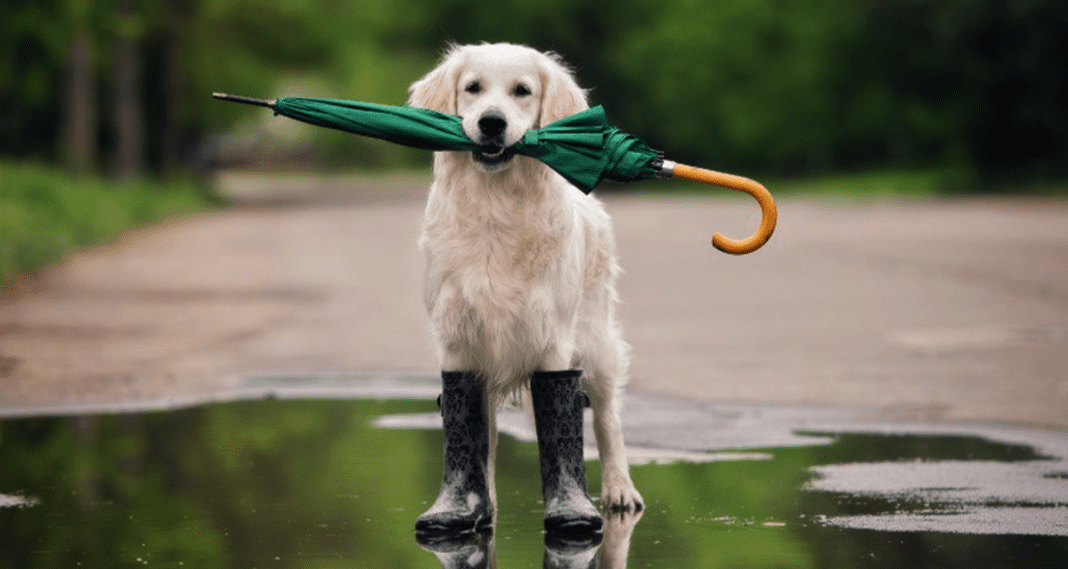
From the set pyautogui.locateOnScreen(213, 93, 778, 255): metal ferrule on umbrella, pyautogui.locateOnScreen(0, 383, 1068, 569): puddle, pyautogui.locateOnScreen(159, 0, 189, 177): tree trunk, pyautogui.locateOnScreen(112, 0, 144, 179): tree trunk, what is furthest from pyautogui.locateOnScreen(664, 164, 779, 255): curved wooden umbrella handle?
pyautogui.locateOnScreen(159, 0, 189, 177): tree trunk

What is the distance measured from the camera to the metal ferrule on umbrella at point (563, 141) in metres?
6.75

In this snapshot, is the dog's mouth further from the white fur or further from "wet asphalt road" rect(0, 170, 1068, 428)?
"wet asphalt road" rect(0, 170, 1068, 428)

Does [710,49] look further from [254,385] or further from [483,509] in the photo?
[483,509]

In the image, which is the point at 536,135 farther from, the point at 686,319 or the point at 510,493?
the point at 686,319

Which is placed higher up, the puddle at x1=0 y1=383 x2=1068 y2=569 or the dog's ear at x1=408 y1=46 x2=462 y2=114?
the dog's ear at x1=408 y1=46 x2=462 y2=114

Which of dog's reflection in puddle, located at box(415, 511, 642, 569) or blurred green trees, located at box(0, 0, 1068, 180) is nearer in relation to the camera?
dog's reflection in puddle, located at box(415, 511, 642, 569)

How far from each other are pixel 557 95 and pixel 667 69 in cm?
7050

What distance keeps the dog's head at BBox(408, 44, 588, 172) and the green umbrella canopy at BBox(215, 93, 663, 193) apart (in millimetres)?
60

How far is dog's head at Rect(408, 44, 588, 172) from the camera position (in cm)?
666

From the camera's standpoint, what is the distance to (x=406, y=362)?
13.5m

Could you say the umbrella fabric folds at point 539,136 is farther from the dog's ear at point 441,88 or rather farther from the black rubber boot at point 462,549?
the black rubber boot at point 462,549

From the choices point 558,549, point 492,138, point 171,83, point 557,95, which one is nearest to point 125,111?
point 171,83

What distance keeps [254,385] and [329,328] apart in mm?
3877

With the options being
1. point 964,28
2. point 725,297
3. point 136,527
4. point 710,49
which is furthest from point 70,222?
point 710,49
